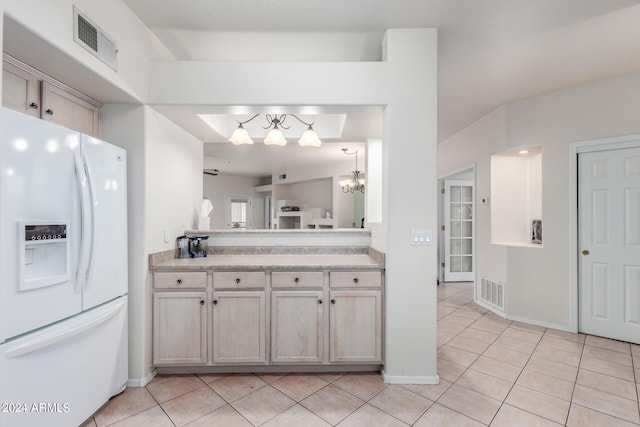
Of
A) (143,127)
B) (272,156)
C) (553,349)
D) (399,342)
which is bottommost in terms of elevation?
(553,349)

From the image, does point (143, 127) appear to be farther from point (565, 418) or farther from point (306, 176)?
point (306, 176)

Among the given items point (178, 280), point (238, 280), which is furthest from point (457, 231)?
point (178, 280)

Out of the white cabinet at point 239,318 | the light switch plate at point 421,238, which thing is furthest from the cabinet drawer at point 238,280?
the light switch plate at point 421,238

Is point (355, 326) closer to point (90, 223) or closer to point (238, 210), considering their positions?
point (90, 223)

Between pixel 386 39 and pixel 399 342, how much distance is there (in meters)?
2.40

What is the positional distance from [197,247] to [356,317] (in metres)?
1.60

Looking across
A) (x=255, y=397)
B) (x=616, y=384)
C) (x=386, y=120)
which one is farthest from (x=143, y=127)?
(x=616, y=384)

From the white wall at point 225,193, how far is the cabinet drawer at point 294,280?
20.0 feet

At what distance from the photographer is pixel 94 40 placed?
1.71 meters

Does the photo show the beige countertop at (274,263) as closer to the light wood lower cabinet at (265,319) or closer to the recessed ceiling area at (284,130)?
the light wood lower cabinet at (265,319)

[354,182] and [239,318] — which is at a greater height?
[354,182]

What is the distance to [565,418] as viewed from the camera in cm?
182

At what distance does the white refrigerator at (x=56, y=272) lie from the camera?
1.30 meters

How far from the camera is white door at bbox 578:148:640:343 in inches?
115
